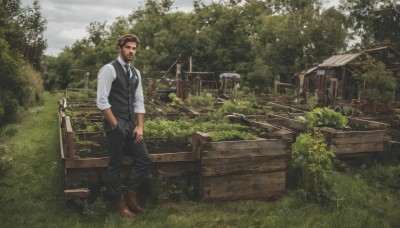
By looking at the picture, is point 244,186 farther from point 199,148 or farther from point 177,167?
point 177,167

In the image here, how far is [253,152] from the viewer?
17.2ft

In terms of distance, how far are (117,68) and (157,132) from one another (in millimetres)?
2293

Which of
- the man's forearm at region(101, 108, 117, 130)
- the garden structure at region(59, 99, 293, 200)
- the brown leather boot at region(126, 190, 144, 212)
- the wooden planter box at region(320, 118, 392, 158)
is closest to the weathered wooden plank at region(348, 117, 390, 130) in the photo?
the wooden planter box at region(320, 118, 392, 158)

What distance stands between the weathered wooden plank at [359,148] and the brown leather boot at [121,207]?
3907 millimetres

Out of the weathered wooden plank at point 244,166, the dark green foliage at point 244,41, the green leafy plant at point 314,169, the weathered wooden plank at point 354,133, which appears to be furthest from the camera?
the dark green foliage at point 244,41

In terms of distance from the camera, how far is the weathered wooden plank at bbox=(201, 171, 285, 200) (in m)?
5.05

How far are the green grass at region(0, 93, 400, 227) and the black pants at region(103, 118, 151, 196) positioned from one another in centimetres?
33

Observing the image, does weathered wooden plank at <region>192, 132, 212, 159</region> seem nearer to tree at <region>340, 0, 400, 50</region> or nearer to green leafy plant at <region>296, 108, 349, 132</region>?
green leafy plant at <region>296, 108, 349, 132</region>

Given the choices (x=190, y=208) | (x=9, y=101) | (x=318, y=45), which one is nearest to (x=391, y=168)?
(x=190, y=208)

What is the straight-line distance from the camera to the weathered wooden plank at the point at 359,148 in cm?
684

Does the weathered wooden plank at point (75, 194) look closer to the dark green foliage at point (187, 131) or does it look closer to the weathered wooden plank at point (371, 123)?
the dark green foliage at point (187, 131)

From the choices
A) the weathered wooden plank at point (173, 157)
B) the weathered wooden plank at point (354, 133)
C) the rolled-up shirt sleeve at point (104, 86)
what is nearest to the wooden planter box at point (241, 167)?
the weathered wooden plank at point (173, 157)

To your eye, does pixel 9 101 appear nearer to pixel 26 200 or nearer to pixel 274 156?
pixel 26 200

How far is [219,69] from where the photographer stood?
34.8 meters
